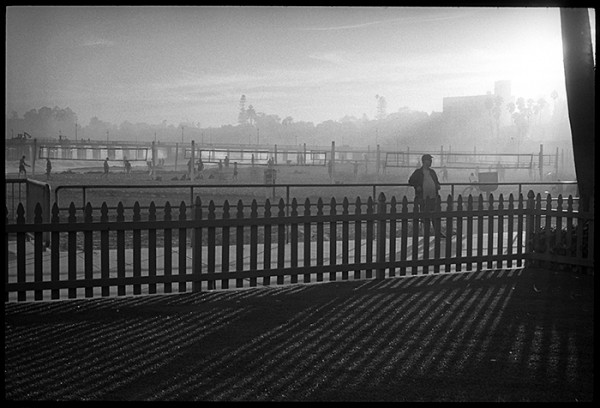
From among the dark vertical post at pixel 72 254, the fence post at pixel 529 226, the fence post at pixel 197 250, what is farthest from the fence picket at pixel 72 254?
the fence post at pixel 529 226

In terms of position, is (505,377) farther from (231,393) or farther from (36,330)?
(36,330)

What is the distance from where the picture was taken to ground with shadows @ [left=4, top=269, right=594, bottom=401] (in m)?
4.43

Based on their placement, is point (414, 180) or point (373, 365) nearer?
point (373, 365)

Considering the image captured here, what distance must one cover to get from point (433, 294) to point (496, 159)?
35.8m

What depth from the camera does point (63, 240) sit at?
15.7 metres

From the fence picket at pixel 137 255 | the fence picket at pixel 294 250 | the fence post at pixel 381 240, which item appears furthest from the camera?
the fence post at pixel 381 240

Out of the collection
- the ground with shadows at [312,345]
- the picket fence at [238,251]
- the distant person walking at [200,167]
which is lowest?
the ground with shadows at [312,345]

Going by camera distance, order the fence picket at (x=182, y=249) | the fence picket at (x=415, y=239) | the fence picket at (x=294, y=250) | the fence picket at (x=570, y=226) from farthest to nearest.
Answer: the fence picket at (x=570, y=226)
the fence picket at (x=415, y=239)
the fence picket at (x=294, y=250)
the fence picket at (x=182, y=249)

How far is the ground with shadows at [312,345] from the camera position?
4434 mm

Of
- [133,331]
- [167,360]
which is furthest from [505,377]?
[133,331]

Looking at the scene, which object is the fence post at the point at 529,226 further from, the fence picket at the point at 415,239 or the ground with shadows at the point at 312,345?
the ground with shadows at the point at 312,345

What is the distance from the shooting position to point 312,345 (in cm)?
564

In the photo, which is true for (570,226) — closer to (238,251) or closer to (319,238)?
(319,238)

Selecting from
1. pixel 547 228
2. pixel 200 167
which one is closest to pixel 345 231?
→ pixel 547 228
